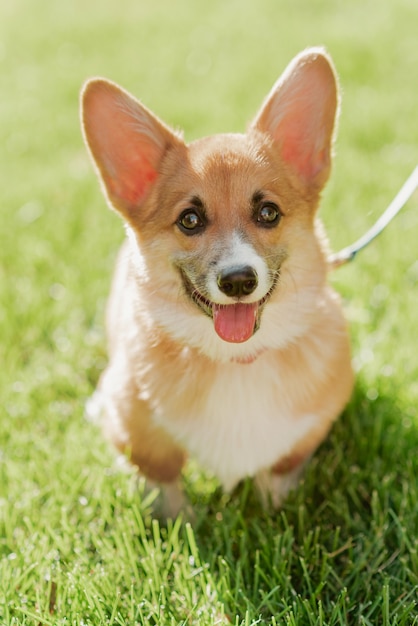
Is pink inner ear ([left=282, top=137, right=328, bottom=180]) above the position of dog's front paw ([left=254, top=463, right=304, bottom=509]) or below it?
above

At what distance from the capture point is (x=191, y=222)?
7.55ft

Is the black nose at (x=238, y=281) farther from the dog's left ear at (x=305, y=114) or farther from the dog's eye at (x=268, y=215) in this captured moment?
the dog's left ear at (x=305, y=114)

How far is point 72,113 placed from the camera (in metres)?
6.30

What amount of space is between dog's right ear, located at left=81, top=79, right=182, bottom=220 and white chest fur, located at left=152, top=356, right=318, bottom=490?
70 cm

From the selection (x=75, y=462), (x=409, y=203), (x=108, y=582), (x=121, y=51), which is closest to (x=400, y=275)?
(x=409, y=203)

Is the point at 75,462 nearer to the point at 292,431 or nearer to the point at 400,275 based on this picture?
the point at 292,431

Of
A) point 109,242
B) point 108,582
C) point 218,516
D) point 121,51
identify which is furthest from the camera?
point 121,51

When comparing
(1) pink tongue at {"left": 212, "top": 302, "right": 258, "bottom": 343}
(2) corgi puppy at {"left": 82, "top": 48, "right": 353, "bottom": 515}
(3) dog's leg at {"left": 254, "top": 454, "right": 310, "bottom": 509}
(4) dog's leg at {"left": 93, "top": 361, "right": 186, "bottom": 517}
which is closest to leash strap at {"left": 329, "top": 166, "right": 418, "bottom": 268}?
(2) corgi puppy at {"left": 82, "top": 48, "right": 353, "bottom": 515}

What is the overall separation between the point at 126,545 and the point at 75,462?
0.53 metres

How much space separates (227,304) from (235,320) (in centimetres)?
7

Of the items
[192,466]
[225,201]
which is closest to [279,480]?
[192,466]

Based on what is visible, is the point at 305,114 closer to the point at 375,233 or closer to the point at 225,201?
the point at 225,201

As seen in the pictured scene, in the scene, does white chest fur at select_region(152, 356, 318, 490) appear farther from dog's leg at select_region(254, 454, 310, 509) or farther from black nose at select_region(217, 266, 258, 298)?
black nose at select_region(217, 266, 258, 298)

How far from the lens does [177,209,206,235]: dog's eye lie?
2.29 meters
